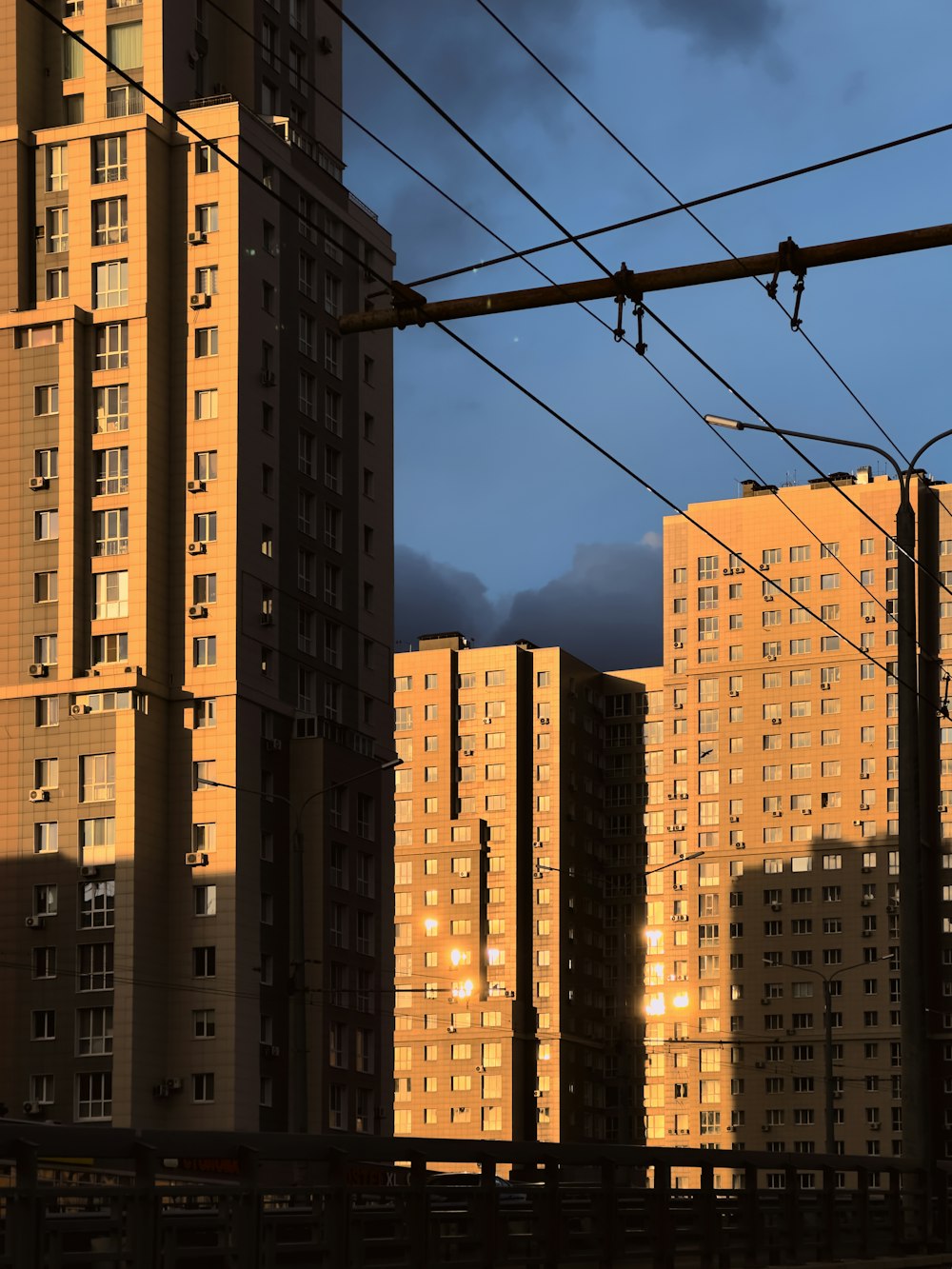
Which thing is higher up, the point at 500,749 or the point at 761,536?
the point at 761,536

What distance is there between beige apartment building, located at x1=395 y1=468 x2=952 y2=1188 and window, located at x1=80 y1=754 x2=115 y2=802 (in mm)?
62935

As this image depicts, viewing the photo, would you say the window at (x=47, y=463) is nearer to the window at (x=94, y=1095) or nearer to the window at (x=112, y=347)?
the window at (x=112, y=347)

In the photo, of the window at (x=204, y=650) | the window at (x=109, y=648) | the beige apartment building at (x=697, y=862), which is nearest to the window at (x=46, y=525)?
the window at (x=109, y=648)

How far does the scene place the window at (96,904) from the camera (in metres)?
81.8

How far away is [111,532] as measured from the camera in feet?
285

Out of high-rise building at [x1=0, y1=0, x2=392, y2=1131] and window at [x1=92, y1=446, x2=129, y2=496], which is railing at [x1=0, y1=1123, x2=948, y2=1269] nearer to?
high-rise building at [x1=0, y1=0, x2=392, y2=1131]

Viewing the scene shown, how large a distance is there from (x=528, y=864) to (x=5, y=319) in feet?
249

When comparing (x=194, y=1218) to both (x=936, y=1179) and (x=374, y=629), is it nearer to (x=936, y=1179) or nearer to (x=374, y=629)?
(x=936, y=1179)

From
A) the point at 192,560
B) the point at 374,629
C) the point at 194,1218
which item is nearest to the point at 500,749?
the point at 374,629

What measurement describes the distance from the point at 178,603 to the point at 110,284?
1276cm

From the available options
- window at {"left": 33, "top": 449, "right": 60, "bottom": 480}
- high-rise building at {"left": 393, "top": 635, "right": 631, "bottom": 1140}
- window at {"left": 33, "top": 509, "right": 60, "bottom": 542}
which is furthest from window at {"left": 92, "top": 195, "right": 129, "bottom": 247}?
high-rise building at {"left": 393, "top": 635, "right": 631, "bottom": 1140}

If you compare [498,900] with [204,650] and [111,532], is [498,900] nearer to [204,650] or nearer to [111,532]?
[204,650]

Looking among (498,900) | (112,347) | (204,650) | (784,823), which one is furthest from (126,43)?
(498,900)

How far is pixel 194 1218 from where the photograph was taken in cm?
1532
